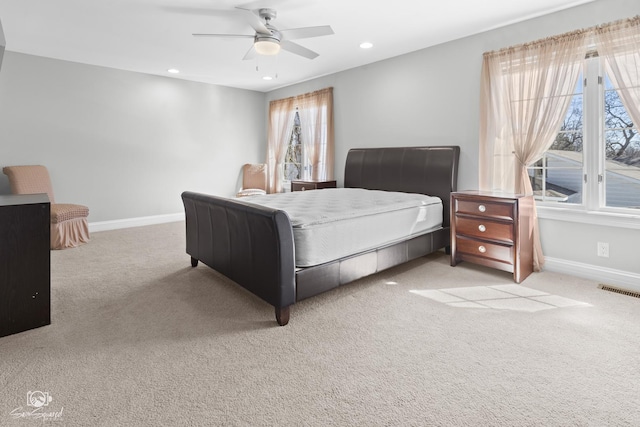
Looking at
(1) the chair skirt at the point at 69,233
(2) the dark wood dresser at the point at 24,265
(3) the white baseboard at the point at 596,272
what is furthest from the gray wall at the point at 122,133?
(3) the white baseboard at the point at 596,272

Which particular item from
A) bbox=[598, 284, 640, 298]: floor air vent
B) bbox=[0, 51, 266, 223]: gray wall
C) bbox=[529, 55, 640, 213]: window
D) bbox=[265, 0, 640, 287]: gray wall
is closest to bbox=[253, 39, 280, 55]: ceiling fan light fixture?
bbox=[265, 0, 640, 287]: gray wall

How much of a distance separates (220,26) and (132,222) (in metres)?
3.67

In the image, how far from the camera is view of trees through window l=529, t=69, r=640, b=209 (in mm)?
2957

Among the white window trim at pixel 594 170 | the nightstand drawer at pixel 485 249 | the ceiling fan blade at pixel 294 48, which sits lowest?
the nightstand drawer at pixel 485 249

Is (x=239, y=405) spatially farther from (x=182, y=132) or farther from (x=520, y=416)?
(x=182, y=132)

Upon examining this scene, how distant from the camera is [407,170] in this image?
4.37 meters

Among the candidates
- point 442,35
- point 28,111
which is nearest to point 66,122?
point 28,111

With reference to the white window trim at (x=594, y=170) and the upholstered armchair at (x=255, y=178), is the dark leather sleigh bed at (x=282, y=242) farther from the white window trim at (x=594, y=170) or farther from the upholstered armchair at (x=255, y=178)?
the upholstered armchair at (x=255, y=178)

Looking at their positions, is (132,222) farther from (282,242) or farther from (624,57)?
(624,57)

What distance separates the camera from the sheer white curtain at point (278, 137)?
657 centimetres

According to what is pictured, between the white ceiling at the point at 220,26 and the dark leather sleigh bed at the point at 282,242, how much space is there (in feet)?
4.42

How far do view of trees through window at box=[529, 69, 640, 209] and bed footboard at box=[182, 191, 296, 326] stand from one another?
9.23 ft

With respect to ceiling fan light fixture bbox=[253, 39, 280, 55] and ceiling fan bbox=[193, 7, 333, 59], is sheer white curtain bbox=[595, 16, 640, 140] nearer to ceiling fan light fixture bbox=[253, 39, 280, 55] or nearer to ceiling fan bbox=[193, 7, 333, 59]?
ceiling fan bbox=[193, 7, 333, 59]

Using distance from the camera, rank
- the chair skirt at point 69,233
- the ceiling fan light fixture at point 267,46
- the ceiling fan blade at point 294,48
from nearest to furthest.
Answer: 1. the ceiling fan light fixture at point 267,46
2. the ceiling fan blade at point 294,48
3. the chair skirt at point 69,233
